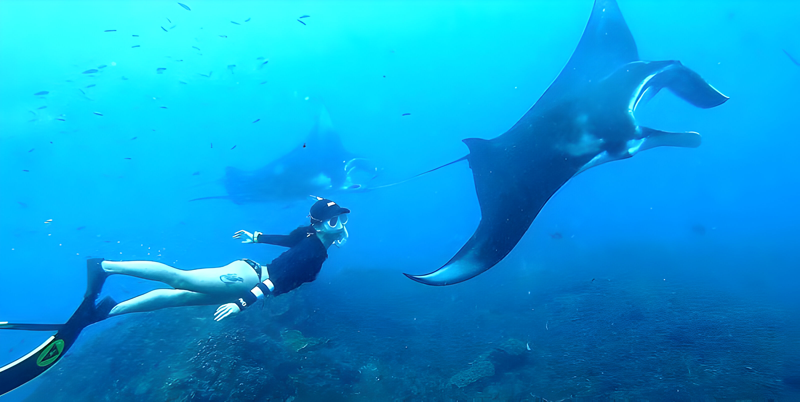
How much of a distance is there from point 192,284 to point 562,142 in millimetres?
4794

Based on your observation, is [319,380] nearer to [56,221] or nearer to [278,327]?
[278,327]

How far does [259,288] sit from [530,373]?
5.67 m

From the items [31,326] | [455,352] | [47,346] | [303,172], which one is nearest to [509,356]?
[455,352]

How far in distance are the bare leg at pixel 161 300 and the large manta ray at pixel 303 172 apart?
728cm

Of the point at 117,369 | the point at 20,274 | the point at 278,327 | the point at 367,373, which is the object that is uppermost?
the point at 367,373

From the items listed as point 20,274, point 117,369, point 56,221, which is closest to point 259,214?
point 56,221

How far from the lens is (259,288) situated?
3.77 m

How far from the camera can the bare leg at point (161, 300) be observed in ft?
12.4

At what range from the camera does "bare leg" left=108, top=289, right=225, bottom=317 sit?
377 centimetres

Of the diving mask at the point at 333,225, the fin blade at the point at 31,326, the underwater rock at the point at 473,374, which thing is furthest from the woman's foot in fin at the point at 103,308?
the underwater rock at the point at 473,374

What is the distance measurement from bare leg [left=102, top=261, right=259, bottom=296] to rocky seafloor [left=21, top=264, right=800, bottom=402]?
3.28m

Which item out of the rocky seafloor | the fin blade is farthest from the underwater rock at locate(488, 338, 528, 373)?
the fin blade

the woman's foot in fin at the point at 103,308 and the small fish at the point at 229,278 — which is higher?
the small fish at the point at 229,278

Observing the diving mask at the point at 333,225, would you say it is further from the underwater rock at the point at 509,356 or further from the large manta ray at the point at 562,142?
the underwater rock at the point at 509,356
